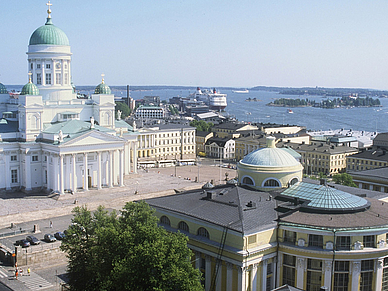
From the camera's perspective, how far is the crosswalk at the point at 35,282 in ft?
115

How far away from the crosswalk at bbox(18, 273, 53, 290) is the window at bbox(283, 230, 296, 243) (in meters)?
16.9

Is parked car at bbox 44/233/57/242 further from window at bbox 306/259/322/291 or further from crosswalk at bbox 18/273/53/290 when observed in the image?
window at bbox 306/259/322/291

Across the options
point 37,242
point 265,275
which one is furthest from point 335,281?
point 37,242

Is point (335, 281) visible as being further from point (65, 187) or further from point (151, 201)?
point (65, 187)

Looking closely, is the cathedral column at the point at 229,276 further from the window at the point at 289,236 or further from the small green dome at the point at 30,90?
the small green dome at the point at 30,90

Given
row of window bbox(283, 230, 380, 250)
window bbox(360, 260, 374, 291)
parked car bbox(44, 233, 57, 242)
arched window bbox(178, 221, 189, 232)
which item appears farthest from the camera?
parked car bbox(44, 233, 57, 242)

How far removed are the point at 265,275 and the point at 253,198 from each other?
272 inches

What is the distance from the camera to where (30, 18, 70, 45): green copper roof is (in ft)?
219

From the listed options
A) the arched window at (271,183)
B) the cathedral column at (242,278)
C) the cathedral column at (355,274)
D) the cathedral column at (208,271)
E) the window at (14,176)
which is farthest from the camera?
the window at (14,176)

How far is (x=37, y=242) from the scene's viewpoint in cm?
4206

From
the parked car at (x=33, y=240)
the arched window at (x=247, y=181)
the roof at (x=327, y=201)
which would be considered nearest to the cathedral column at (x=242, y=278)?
the roof at (x=327, y=201)

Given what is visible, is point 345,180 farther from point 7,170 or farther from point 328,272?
point 7,170

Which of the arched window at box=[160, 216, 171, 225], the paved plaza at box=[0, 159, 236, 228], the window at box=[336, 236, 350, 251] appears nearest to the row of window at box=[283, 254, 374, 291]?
the window at box=[336, 236, 350, 251]

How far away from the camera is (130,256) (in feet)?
89.0
